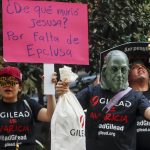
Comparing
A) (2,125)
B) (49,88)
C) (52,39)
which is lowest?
(2,125)

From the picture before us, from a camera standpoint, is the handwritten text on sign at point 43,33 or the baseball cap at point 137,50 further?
the baseball cap at point 137,50

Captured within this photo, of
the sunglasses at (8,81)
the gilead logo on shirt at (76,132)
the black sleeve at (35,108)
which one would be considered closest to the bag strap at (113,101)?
the gilead logo on shirt at (76,132)

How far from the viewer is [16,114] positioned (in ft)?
14.9

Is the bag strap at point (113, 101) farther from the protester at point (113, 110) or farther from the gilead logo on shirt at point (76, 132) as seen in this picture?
the gilead logo on shirt at point (76, 132)

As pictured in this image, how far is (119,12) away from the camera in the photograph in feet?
21.4

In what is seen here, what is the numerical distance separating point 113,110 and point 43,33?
0.83 meters

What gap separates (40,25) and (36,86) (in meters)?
2.11

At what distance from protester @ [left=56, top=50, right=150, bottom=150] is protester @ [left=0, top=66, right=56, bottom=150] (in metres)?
0.31

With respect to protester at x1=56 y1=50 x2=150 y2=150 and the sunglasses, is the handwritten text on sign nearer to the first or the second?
the sunglasses

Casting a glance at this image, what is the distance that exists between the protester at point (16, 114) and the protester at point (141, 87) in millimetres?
792

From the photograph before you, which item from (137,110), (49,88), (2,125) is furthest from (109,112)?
(2,125)

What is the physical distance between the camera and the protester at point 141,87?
4.81 m

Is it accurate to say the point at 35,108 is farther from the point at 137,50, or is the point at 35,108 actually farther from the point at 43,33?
the point at 137,50

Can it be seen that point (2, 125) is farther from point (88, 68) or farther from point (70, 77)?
point (88, 68)
